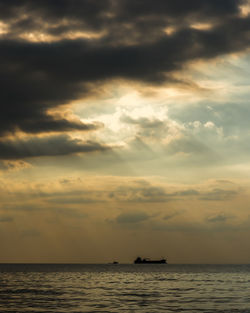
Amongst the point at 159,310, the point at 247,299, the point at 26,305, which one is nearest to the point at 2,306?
the point at 26,305

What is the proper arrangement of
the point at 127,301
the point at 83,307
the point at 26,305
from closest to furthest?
the point at 83,307, the point at 26,305, the point at 127,301

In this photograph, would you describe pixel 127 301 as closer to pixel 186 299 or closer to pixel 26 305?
pixel 186 299

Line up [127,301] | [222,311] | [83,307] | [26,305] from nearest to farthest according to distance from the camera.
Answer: [222,311] < [83,307] < [26,305] < [127,301]

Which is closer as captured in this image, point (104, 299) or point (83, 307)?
point (83, 307)

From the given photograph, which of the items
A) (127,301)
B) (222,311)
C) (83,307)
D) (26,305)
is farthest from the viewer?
(127,301)

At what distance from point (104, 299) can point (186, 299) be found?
561 inches

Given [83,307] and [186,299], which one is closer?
[83,307]

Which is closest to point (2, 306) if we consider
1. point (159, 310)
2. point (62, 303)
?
point (62, 303)

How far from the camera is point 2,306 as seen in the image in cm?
6825

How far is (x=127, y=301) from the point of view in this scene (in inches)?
2931

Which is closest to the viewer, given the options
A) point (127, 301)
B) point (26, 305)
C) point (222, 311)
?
point (222, 311)

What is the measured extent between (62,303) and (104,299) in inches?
366

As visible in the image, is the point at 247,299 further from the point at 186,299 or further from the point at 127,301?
the point at 127,301

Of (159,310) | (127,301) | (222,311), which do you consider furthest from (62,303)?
(222,311)
